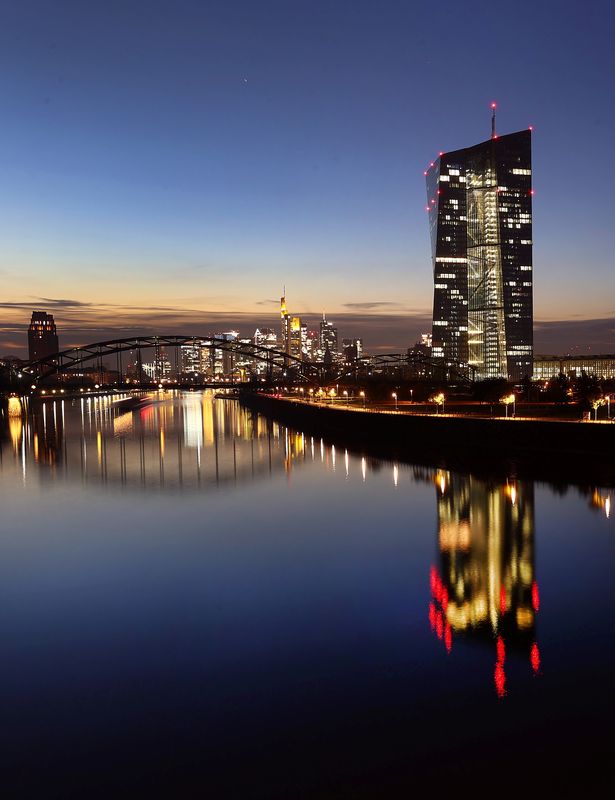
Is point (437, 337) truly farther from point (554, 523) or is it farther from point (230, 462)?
point (554, 523)

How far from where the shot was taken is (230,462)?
4238 cm

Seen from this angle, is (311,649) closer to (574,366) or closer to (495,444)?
(495,444)

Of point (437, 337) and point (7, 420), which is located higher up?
point (437, 337)

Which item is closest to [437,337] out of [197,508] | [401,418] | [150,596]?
[401,418]

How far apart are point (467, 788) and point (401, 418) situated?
4058 centimetres

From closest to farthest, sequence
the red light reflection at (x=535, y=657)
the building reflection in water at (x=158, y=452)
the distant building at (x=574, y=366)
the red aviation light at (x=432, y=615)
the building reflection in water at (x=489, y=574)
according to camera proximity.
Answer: the red light reflection at (x=535, y=657)
the building reflection in water at (x=489, y=574)
the red aviation light at (x=432, y=615)
the building reflection in water at (x=158, y=452)
the distant building at (x=574, y=366)

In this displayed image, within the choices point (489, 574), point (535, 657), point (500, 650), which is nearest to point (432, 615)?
point (500, 650)

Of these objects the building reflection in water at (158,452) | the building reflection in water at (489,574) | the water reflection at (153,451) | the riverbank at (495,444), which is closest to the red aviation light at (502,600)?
the building reflection in water at (489,574)

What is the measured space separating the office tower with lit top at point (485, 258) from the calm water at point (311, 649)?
5139 inches

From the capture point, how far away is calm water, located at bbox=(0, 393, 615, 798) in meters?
7.86

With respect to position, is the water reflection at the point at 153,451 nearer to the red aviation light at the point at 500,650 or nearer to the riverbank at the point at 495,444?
the riverbank at the point at 495,444

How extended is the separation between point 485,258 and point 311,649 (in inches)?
5869

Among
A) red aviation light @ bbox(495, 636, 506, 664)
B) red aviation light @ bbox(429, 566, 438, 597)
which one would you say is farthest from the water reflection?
red aviation light @ bbox(495, 636, 506, 664)

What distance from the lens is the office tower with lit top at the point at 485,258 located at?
493 feet
